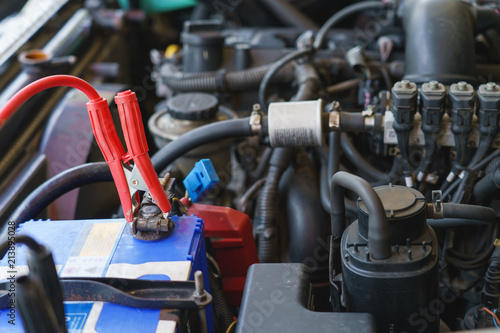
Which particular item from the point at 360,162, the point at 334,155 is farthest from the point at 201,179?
the point at 360,162

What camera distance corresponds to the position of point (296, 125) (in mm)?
1143

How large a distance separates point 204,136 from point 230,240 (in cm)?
24

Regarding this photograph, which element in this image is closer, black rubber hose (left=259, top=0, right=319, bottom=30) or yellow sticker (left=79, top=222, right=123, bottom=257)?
yellow sticker (left=79, top=222, right=123, bottom=257)

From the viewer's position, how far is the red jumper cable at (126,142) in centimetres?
89

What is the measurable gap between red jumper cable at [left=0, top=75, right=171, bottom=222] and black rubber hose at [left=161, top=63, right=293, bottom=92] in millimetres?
752

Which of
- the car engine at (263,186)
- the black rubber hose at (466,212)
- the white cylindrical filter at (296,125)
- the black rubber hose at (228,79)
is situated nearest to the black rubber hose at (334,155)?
the car engine at (263,186)

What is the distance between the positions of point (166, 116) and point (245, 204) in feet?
1.19

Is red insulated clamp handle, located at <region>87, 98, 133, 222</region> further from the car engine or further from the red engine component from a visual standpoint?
the red engine component

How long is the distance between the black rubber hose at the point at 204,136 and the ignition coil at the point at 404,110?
315 mm

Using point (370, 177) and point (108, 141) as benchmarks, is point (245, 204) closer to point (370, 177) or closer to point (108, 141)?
point (370, 177)

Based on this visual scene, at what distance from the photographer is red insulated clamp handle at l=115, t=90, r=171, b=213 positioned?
90 centimetres

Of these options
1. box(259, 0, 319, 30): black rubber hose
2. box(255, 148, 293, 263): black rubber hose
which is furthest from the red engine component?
box(259, 0, 319, 30): black rubber hose

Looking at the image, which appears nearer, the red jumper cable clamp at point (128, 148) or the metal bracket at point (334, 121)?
the red jumper cable clamp at point (128, 148)

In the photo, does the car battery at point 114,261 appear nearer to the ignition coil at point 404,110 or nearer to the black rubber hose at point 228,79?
the ignition coil at point 404,110
